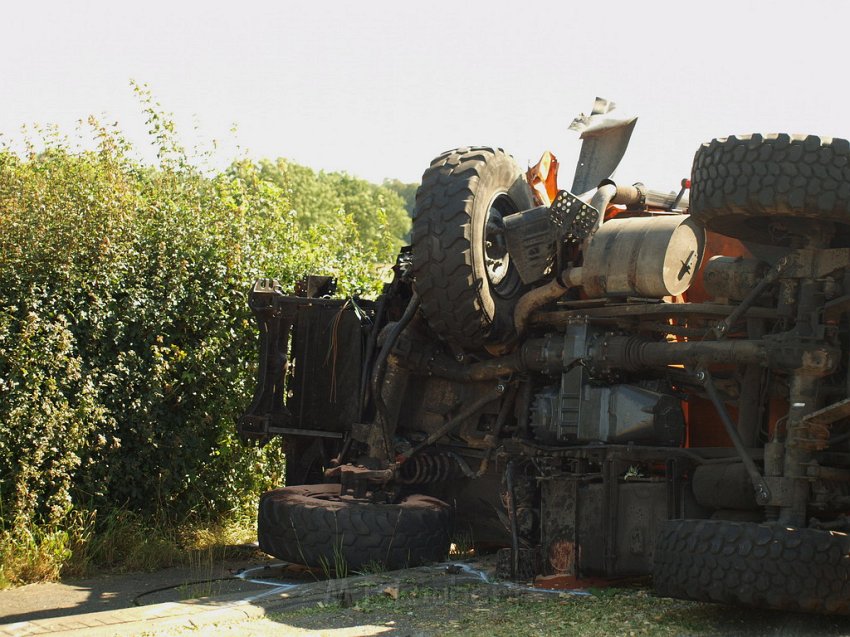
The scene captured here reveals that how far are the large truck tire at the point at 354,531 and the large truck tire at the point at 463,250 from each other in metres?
1.25

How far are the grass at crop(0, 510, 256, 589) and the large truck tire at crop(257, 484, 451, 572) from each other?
0.99 meters

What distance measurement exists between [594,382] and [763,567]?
2.15m

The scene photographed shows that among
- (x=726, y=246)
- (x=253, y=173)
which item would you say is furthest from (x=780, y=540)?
(x=253, y=173)

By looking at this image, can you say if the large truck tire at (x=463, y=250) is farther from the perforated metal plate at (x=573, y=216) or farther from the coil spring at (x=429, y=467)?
the coil spring at (x=429, y=467)

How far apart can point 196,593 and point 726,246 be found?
13.7 ft

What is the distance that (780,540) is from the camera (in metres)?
5.64

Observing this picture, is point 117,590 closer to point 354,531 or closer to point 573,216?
point 354,531

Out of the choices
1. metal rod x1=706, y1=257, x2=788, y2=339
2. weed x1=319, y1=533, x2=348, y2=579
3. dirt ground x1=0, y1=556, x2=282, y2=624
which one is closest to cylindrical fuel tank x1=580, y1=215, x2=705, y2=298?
metal rod x1=706, y1=257, x2=788, y2=339

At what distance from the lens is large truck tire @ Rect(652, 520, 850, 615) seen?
5523mm

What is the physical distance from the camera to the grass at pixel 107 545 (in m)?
7.99

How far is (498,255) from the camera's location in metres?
8.06

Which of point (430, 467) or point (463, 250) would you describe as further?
point (430, 467)

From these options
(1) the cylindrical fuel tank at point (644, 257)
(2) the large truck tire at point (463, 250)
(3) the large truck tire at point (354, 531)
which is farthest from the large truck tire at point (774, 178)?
(3) the large truck tire at point (354, 531)

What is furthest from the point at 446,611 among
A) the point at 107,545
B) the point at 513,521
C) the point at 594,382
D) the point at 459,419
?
the point at 107,545
